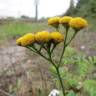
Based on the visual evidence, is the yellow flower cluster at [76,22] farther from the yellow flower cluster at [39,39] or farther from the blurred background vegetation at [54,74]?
the blurred background vegetation at [54,74]

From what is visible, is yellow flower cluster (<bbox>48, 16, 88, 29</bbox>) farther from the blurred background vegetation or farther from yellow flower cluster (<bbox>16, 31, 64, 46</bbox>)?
the blurred background vegetation

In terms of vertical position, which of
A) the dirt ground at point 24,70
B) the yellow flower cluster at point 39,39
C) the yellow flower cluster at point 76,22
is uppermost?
the yellow flower cluster at point 76,22

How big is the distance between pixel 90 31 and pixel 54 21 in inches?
257

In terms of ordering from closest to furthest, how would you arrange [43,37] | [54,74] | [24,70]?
[43,37], [54,74], [24,70]

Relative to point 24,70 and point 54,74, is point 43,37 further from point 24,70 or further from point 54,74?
point 24,70

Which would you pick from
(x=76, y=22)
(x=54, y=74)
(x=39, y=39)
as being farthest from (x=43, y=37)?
(x=54, y=74)

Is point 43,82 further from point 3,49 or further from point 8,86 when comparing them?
point 3,49

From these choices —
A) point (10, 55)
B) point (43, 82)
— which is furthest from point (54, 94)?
point (10, 55)

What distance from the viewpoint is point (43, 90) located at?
396 cm

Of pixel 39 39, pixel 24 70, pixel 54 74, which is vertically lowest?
pixel 24 70

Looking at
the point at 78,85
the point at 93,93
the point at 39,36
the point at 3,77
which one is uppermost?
the point at 39,36

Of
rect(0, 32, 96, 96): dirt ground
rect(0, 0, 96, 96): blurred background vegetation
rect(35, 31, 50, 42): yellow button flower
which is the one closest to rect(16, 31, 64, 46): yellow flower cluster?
rect(35, 31, 50, 42): yellow button flower

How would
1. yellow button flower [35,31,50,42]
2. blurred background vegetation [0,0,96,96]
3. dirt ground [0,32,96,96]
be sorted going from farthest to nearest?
dirt ground [0,32,96,96]
blurred background vegetation [0,0,96,96]
yellow button flower [35,31,50,42]

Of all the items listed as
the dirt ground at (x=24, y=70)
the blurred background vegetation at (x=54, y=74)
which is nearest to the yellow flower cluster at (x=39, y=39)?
the blurred background vegetation at (x=54, y=74)
